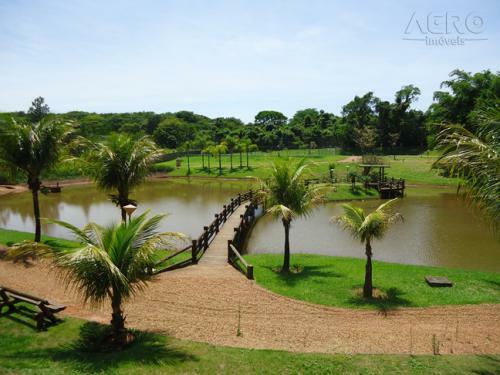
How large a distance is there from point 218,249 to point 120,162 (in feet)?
20.4

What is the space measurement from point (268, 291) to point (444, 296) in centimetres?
586

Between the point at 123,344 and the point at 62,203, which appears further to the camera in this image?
the point at 62,203

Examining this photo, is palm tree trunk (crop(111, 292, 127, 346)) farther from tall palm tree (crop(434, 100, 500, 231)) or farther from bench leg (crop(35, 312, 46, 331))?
tall palm tree (crop(434, 100, 500, 231))

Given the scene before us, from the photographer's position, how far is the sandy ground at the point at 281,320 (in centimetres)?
921

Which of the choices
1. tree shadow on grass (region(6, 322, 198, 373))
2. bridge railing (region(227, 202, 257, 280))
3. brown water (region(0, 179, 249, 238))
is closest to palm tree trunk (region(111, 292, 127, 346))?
tree shadow on grass (region(6, 322, 198, 373))

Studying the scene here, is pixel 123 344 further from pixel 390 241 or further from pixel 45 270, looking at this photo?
pixel 390 241

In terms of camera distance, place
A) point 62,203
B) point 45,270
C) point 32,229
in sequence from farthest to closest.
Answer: point 62,203, point 32,229, point 45,270

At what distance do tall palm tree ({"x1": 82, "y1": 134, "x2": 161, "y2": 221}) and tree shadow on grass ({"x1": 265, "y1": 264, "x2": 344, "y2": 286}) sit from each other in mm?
6864

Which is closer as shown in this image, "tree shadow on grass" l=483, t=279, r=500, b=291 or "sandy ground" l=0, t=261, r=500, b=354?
"sandy ground" l=0, t=261, r=500, b=354

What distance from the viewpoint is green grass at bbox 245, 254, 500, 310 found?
1238 cm

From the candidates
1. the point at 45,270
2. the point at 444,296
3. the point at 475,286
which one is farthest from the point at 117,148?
the point at 475,286

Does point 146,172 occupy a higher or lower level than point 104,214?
Answer: higher

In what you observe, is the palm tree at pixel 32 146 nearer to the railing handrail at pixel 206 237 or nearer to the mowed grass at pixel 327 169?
the railing handrail at pixel 206 237

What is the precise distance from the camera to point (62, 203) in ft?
119
